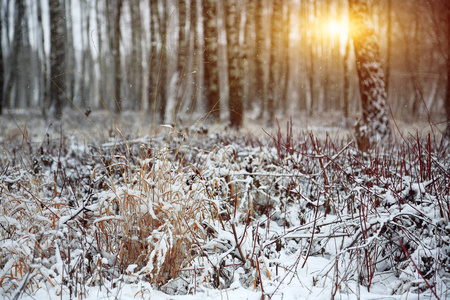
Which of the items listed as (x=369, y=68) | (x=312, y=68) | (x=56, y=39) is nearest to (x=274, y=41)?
(x=369, y=68)

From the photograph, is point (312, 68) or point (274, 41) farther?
point (312, 68)

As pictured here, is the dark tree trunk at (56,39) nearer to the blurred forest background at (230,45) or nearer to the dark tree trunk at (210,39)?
the blurred forest background at (230,45)

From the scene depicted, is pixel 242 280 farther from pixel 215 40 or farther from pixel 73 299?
pixel 215 40

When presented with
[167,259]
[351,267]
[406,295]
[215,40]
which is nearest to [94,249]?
[167,259]

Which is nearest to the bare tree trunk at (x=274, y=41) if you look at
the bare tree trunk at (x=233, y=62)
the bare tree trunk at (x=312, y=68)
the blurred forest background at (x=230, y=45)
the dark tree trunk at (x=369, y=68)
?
the blurred forest background at (x=230, y=45)

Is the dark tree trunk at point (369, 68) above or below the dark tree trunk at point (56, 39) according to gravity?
below

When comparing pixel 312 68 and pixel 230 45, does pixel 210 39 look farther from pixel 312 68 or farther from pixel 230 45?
pixel 312 68

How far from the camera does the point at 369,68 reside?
6.16m

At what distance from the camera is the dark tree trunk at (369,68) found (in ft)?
20.1

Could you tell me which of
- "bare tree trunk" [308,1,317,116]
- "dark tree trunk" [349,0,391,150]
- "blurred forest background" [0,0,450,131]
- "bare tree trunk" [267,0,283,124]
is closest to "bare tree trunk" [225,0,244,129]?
"blurred forest background" [0,0,450,131]

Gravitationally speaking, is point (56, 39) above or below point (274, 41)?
below

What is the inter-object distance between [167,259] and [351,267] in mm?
1143

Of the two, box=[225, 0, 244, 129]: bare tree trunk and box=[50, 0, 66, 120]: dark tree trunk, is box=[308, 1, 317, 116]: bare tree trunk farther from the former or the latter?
box=[50, 0, 66, 120]: dark tree trunk

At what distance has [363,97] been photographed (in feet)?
20.5
